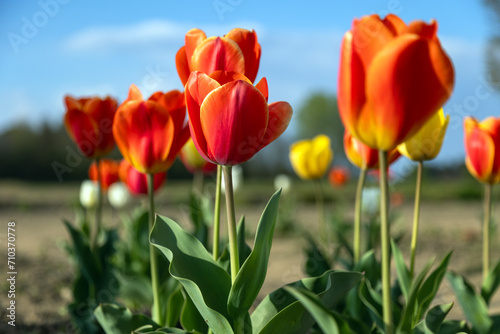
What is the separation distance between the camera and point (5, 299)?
126 inches

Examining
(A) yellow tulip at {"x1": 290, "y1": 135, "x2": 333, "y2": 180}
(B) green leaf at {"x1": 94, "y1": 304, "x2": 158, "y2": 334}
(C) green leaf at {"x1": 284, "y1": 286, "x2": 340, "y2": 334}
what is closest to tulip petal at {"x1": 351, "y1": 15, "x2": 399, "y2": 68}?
(C) green leaf at {"x1": 284, "y1": 286, "x2": 340, "y2": 334}

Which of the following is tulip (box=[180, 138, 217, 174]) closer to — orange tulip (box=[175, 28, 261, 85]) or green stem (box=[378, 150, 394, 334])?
orange tulip (box=[175, 28, 261, 85])

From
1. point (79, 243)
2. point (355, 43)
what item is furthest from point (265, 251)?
point (79, 243)

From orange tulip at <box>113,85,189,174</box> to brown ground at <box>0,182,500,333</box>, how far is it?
1358mm

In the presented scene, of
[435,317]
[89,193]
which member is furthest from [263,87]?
[89,193]

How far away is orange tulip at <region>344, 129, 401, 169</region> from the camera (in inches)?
61.2

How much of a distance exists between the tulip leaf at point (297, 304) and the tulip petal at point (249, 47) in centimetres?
46

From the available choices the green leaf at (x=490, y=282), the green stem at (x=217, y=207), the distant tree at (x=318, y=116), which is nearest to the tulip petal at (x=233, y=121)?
the green stem at (x=217, y=207)

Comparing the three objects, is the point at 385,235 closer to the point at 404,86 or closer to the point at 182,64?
the point at 404,86

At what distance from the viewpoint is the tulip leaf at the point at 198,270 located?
1.08 metres

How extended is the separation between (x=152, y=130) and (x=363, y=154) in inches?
24.4

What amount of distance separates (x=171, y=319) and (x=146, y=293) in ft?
3.60

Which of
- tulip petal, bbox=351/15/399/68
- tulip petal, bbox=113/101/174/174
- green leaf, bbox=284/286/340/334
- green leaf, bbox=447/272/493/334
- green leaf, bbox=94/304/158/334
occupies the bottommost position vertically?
green leaf, bbox=447/272/493/334

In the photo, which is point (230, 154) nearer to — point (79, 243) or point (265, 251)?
point (265, 251)
